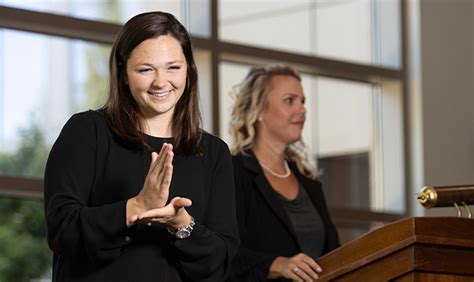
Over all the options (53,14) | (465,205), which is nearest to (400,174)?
(53,14)

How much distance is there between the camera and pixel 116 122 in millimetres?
2803

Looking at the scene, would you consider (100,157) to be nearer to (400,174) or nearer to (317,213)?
(317,213)

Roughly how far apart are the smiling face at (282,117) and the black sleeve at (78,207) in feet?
6.63

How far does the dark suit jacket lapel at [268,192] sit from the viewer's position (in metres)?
4.46

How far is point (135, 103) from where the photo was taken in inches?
112

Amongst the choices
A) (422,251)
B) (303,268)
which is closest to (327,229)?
(303,268)

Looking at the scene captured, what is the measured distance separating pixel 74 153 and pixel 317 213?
6.74 feet

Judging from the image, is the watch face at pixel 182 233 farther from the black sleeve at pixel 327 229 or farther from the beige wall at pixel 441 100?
the beige wall at pixel 441 100

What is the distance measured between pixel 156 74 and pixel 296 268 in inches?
57.7

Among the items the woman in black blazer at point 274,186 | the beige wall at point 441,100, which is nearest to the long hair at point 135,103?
the woman in black blazer at point 274,186

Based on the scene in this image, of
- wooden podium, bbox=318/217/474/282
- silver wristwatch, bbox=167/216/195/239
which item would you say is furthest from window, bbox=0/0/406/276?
silver wristwatch, bbox=167/216/195/239

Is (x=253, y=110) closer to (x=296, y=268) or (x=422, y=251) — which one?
(x=296, y=268)

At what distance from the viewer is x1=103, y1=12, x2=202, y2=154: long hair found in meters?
2.80

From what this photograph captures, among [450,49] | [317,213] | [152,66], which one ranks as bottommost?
[317,213]
